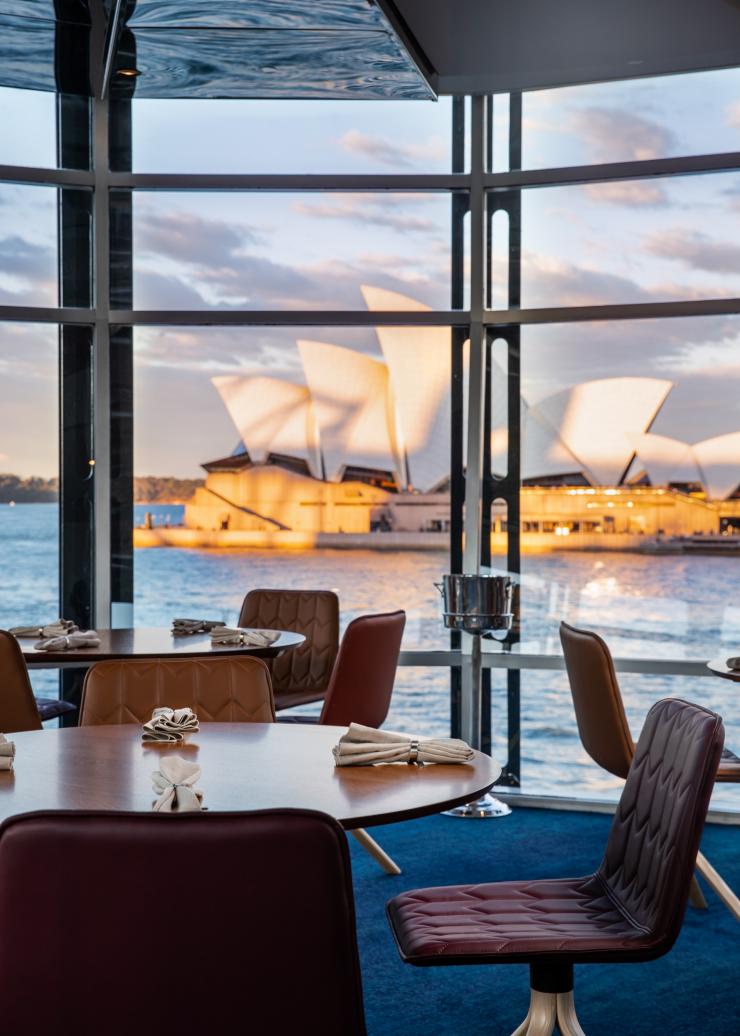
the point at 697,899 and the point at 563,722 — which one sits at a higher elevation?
A: the point at 563,722

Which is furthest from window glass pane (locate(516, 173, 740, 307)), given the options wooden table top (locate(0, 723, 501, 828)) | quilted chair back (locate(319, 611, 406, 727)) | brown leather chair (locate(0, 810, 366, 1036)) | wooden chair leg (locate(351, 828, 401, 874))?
brown leather chair (locate(0, 810, 366, 1036))

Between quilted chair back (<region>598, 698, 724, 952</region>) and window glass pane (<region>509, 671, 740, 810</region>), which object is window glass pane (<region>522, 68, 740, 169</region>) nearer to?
window glass pane (<region>509, 671, 740, 810</region>)

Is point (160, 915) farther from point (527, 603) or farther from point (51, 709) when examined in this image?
point (527, 603)

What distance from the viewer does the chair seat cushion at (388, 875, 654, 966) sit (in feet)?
7.26

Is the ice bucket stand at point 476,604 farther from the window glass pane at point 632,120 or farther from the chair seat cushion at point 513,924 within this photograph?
the chair seat cushion at point 513,924

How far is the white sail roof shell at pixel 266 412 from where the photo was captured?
244 inches

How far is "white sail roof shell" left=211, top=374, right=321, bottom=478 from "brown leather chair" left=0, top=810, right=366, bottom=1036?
4.80 meters

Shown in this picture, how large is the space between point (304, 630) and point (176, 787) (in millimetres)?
3495

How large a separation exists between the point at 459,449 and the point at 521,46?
1.92 m

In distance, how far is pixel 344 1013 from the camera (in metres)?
1.51

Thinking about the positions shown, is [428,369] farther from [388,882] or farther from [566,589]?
[388,882]

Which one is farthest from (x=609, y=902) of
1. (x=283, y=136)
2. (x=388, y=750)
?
(x=283, y=136)

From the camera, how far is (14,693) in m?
3.96

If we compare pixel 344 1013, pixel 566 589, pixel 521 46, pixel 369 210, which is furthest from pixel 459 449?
pixel 344 1013
